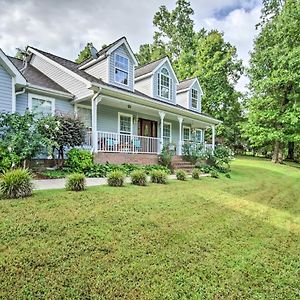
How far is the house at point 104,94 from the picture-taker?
36.5 ft

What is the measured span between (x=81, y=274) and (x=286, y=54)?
80.0 feet

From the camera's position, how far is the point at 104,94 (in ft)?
38.6

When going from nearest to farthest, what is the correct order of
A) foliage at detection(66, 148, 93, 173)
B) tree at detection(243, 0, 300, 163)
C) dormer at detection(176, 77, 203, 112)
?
foliage at detection(66, 148, 93, 173) → dormer at detection(176, 77, 203, 112) → tree at detection(243, 0, 300, 163)

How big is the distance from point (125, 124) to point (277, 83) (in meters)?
15.3

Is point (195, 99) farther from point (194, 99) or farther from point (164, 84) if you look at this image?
point (164, 84)

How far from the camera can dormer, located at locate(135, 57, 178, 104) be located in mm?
16609

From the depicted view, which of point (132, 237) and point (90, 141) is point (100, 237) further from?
point (90, 141)

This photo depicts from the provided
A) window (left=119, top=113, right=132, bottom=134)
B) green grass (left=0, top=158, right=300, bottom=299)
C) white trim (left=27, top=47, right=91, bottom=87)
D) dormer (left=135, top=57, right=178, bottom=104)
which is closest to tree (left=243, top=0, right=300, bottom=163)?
dormer (left=135, top=57, right=178, bottom=104)

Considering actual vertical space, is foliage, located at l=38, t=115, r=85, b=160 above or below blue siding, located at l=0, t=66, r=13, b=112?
below

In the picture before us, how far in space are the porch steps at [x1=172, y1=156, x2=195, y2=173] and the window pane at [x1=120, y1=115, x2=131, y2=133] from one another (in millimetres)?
3289

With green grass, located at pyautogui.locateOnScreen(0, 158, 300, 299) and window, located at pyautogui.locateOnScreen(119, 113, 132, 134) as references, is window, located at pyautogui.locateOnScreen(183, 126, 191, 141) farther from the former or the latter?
green grass, located at pyautogui.locateOnScreen(0, 158, 300, 299)

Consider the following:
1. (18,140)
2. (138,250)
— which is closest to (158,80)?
(18,140)

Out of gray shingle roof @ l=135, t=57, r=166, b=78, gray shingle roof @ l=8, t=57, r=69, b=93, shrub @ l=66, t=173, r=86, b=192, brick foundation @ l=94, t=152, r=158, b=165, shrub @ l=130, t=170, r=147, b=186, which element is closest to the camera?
shrub @ l=66, t=173, r=86, b=192

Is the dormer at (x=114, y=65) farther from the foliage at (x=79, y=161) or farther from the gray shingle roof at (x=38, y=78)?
the foliage at (x=79, y=161)
